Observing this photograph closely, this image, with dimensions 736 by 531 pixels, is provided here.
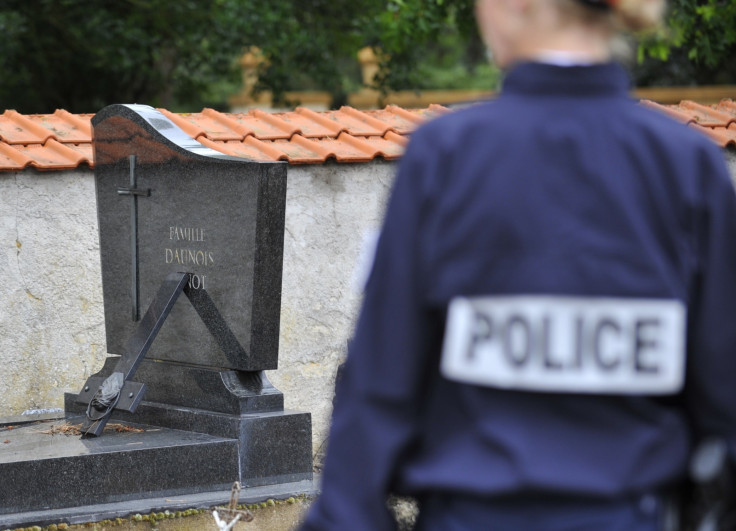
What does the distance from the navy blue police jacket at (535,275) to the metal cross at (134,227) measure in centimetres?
345

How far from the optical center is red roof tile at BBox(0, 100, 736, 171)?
18.7 ft

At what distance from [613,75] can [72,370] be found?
4766 mm

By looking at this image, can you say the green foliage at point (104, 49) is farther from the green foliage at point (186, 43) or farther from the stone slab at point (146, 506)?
the stone slab at point (146, 506)

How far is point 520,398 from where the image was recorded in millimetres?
Result: 1393

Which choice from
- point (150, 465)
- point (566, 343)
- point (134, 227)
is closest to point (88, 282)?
point (134, 227)

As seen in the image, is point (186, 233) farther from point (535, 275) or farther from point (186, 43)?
point (186, 43)

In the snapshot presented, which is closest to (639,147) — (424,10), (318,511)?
(318,511)

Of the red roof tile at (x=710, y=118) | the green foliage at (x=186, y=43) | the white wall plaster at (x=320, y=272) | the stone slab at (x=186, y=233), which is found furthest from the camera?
the green foliage at (x=186, y=43)

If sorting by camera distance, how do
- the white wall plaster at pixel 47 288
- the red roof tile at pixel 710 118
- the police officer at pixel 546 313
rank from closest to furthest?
the police officer at pixel 546 313 → the white wall plaster at pixel 47 288 → the red roof tile at pixel 710 118

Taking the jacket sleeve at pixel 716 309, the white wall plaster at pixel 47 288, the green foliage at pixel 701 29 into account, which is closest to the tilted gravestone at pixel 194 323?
the white wall plaster at pixel 47 288

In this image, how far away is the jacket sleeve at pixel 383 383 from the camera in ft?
4.57

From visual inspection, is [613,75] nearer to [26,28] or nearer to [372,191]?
[372,191]

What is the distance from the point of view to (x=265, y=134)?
618cm

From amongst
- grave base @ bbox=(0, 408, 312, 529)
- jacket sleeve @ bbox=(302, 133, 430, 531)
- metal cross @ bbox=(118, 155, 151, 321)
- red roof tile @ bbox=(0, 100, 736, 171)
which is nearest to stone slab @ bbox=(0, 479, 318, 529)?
grave base @ bbox=(0, 408, 312, 529)
